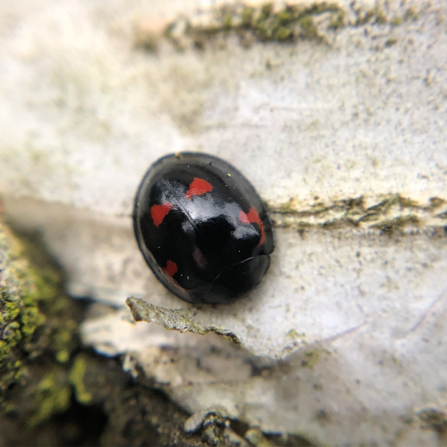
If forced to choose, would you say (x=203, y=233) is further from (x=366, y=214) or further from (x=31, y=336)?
(x=31, y=336)

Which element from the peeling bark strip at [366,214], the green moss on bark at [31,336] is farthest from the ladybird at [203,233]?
the green moss on bark at [31,336]

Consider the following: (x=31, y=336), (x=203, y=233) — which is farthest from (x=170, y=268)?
(x=31, y=336)

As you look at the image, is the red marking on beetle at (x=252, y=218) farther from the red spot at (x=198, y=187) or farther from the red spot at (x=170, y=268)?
the red spot at (x=170, y=268)

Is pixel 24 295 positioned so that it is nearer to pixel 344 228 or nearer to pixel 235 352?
pixel 235 352

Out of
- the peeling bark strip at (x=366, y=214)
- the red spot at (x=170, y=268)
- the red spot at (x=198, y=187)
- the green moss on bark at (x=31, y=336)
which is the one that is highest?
the red spot at (x=198, y=187)

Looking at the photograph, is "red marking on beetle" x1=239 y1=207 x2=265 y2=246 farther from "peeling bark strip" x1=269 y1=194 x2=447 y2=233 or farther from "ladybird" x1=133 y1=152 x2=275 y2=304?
"peeling bark strip" x1=269 y1=194 x2=447 y2=233

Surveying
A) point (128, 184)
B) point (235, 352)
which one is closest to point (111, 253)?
point (128, 184)

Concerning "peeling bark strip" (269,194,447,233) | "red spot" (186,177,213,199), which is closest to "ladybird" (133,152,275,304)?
"red spot" (186,177,213,199)
